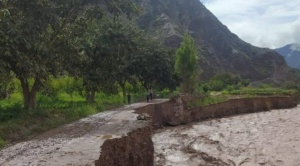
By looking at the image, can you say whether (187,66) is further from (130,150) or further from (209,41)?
(209,41)

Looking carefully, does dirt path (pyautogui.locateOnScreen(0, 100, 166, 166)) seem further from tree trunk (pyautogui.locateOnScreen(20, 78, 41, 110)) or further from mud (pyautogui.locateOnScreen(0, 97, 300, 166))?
tree trunk (pyautogui.locateOnScreen(20, 78, 41, 110))

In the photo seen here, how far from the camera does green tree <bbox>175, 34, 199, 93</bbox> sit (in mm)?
60281

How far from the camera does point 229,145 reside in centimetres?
2620

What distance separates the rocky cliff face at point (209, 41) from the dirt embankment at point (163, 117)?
78115mm

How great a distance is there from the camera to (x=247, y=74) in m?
163

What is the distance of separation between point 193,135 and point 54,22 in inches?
593

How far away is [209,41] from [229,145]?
160 m

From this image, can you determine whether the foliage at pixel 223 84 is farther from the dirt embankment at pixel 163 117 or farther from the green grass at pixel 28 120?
the green grass at pixel 28 120

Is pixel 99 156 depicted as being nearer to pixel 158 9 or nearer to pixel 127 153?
pixel 127 153

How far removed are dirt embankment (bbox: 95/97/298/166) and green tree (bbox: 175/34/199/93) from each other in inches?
460

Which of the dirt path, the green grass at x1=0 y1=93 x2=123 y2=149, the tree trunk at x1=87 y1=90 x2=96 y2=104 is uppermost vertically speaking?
the tree trunk at x1=87 y1=90 x2=96 y2=104

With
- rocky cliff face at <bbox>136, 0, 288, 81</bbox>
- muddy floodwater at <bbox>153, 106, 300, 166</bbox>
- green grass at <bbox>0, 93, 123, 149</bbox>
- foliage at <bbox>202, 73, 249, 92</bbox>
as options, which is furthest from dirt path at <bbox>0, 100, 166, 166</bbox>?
rocky cliff face at <bbox>136, 0, 288, 81</bbox>

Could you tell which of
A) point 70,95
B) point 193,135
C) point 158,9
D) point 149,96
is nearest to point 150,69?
point 149,96

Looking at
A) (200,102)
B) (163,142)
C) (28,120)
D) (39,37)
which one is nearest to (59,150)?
(28,120)
